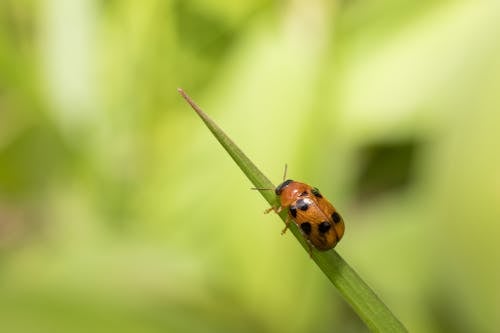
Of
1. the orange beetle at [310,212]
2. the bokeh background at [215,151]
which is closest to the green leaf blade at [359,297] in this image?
the orange beetle at [310,212]

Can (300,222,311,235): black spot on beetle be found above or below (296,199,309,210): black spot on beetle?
below

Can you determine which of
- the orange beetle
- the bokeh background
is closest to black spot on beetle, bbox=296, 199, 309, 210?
the orange beetle

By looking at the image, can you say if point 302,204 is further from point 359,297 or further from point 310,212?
point 359,297

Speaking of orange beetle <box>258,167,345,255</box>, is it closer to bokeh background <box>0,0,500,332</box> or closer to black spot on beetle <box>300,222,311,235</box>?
black spot on beetle <box>300,222,311,235</box>

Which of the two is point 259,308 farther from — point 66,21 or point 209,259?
point 66,21

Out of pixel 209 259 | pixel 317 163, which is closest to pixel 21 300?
pixel 209 259

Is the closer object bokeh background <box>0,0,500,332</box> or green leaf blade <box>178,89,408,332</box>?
green leaf blade <box>178,89,408,332</box>

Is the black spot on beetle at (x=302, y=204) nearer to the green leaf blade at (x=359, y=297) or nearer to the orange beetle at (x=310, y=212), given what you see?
the orange beetle at (x=310, y=212)
